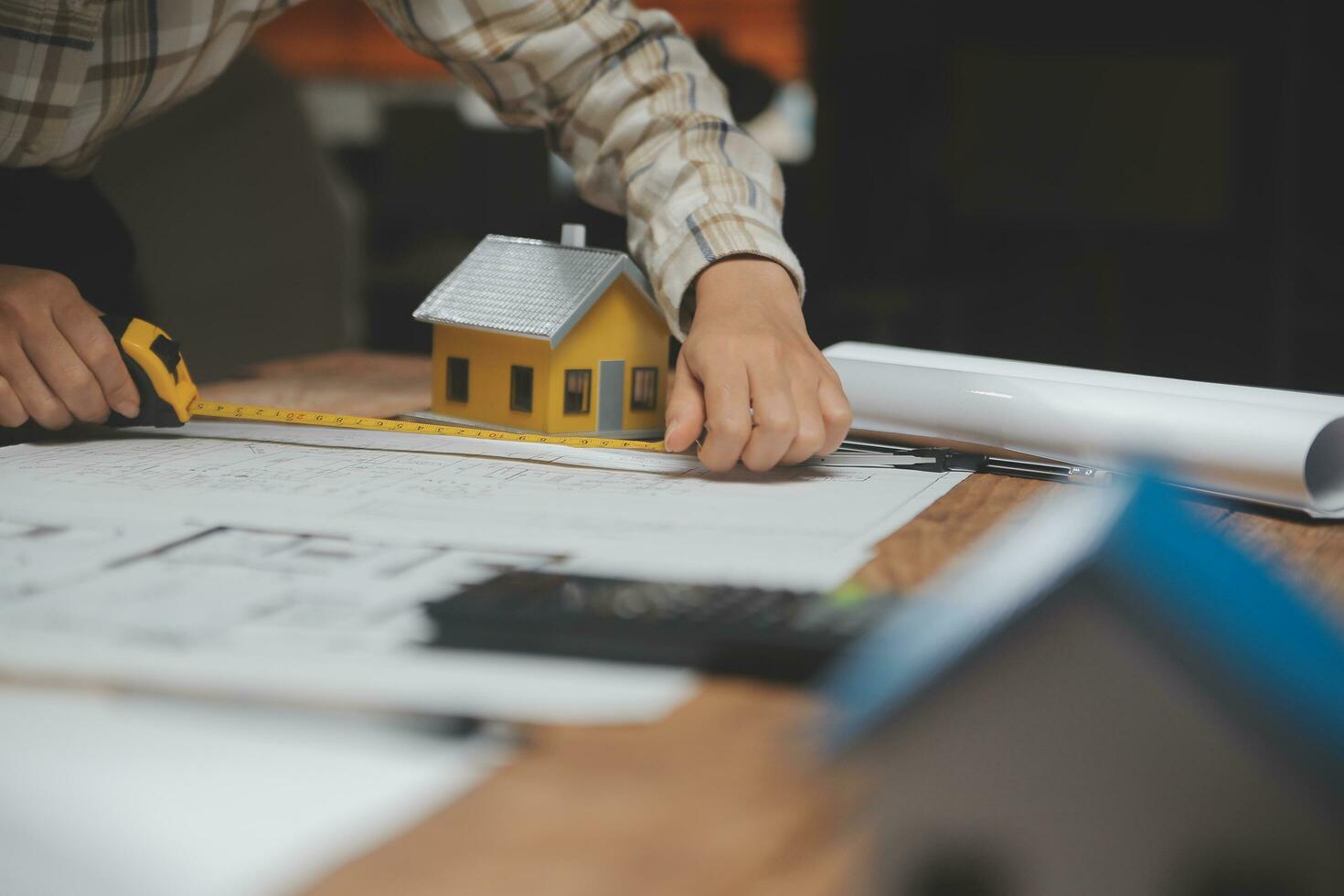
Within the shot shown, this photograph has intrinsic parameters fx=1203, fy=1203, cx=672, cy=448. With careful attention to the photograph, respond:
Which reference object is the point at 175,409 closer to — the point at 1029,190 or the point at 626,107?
the point at 626,107

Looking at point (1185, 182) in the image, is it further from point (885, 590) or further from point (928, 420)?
point (885, 590)

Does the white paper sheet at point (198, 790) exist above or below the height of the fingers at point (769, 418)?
below

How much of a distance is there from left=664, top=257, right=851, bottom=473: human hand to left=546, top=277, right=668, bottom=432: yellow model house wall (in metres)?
0.15

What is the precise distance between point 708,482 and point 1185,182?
96.8 inches

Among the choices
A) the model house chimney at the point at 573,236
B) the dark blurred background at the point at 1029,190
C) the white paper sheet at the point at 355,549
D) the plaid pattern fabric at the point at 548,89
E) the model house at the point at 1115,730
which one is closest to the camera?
the model house at the point at 1115,730

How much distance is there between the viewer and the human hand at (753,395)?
76 centimetres

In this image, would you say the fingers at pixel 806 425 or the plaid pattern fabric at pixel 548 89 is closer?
the fingers at pixel 806 425

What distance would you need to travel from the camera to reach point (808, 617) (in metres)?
0.45

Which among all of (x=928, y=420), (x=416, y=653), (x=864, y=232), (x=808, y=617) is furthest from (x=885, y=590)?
(x=864, y=232)

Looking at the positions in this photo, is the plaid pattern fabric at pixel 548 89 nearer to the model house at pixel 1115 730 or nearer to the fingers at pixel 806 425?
the fingers at pixel 806 425

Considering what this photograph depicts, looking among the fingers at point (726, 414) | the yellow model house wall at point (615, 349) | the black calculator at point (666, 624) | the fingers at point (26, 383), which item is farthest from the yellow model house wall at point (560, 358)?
the black calculator at point (666, 624)

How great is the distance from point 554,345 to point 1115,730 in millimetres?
700

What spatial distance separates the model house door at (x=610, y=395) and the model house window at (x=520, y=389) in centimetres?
6

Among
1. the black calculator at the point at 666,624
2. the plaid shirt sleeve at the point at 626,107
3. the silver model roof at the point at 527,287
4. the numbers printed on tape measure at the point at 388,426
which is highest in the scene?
the plaid shirt sleeve at the point at 626,107
